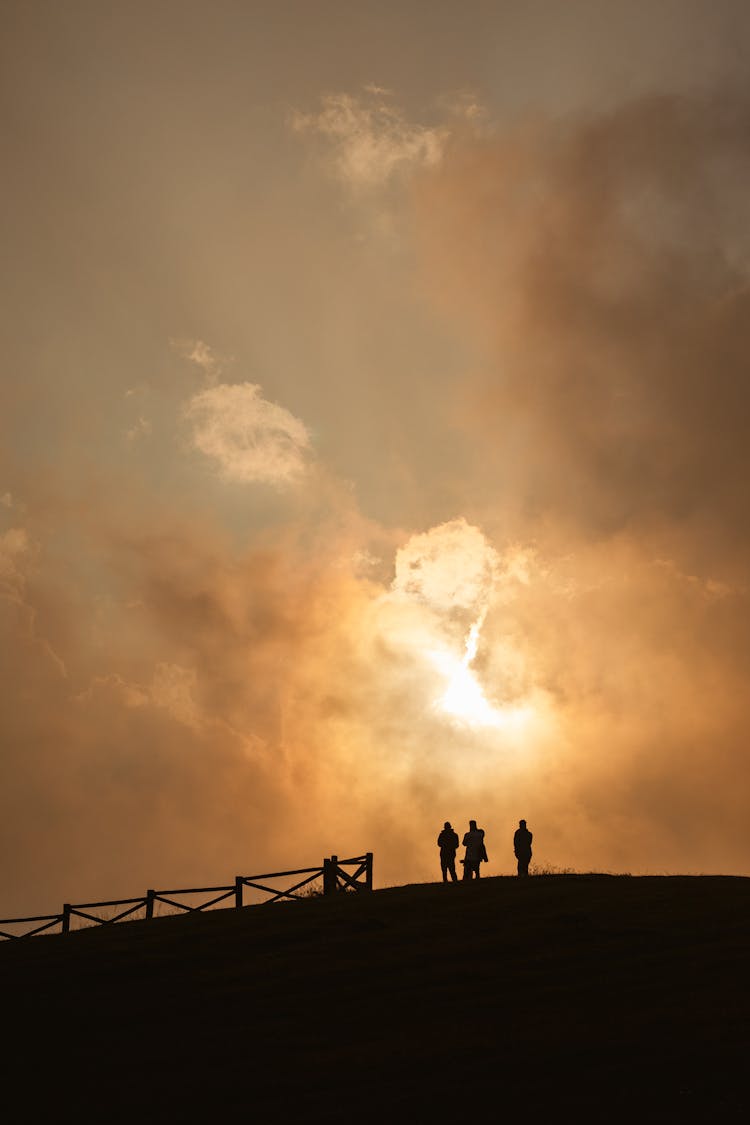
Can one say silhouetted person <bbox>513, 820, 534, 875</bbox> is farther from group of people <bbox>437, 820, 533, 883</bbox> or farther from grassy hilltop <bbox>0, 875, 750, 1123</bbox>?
grassy hilltop <bbox>0, 875, 750, 1123</bbox>

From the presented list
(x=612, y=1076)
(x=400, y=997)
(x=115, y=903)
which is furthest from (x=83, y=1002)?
(x=115, y=903)

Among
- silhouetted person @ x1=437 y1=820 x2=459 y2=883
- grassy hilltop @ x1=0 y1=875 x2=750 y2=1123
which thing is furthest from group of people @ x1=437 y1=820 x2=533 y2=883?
grassy hilltop @ x1=0 y1=875 x2=750 y2=1123

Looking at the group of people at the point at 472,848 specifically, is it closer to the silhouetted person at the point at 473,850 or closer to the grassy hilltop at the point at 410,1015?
the silhouetted person at the point at 473,850

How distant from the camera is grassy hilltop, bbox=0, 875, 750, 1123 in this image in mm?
9930

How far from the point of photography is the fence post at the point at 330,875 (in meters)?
29.3

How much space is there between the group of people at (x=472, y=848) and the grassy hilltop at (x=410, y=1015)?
572 cm

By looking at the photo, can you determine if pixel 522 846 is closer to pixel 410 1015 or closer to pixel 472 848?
pixel 472 848

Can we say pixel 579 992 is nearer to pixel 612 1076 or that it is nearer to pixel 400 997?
pixel 400 997

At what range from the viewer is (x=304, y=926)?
2112 centimetres

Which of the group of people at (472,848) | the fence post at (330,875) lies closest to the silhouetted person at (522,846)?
the group of people at (472,848)

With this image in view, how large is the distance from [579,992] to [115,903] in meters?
19.7

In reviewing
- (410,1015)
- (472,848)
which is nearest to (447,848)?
(472,848)

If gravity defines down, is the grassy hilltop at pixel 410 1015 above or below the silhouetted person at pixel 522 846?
below

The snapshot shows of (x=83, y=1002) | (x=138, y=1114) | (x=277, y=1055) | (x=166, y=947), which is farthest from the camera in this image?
(x=166, y=947)
